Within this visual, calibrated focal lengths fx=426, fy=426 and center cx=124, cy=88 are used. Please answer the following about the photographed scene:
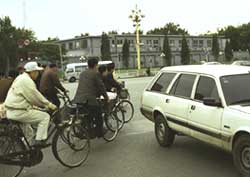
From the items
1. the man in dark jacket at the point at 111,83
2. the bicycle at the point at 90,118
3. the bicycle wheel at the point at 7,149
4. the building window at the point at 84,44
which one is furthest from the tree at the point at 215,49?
the bicycle wheel at the point at 7,149

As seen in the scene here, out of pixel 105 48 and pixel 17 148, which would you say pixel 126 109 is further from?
pixel 105 48

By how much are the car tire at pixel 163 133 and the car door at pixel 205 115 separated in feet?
3.55

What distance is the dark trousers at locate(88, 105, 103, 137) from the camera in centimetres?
859

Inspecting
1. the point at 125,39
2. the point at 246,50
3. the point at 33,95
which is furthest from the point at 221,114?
the point at 246,50

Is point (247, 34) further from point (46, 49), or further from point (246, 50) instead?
point (46, 49)

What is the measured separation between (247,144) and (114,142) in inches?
158

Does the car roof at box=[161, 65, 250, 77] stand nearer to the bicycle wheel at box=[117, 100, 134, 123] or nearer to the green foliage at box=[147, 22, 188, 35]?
the bicycle wheel at box=[117, 100, 134, 123]

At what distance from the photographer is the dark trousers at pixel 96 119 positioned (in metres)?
8.59

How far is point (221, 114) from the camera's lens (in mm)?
6340

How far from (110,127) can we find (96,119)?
1.15 m

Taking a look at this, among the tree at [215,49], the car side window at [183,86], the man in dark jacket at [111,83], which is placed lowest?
the tree at [215,49]

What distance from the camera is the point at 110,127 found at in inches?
385

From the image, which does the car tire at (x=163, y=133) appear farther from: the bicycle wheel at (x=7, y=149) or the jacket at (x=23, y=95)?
the bicycle wheel at (x=7, y=149)

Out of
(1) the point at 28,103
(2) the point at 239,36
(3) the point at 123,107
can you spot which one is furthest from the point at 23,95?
(2) the point at 239,36
